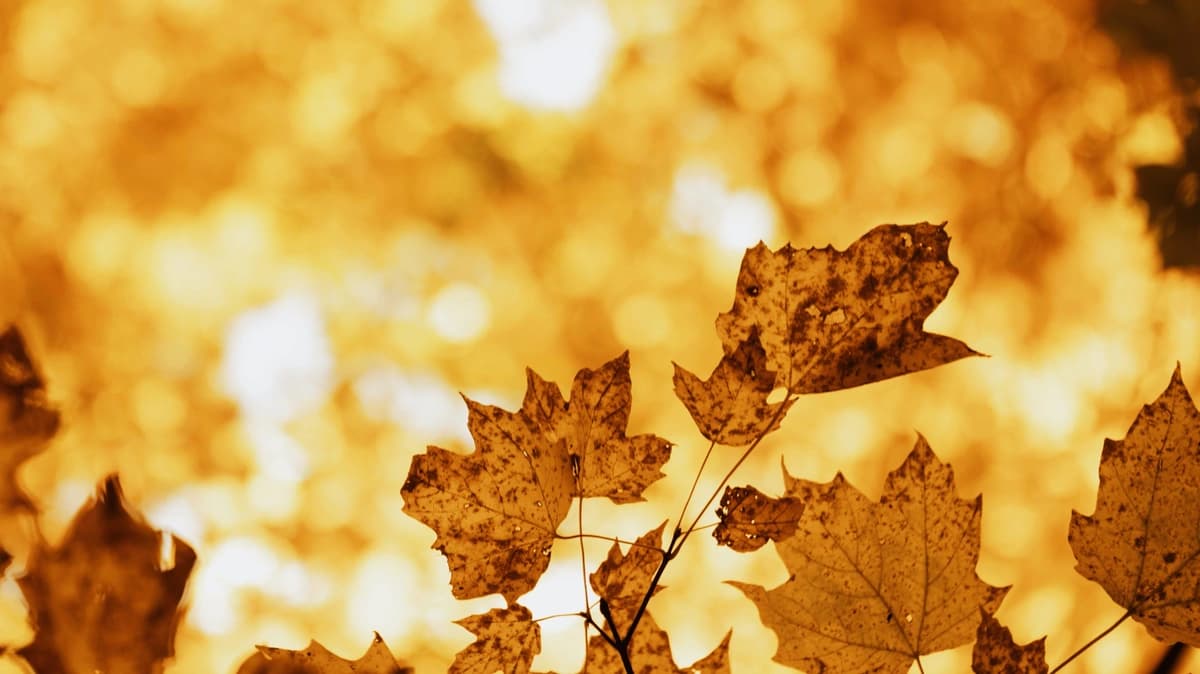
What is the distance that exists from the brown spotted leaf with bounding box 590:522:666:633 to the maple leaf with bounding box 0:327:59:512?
0.30m

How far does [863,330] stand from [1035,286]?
1.35 ft

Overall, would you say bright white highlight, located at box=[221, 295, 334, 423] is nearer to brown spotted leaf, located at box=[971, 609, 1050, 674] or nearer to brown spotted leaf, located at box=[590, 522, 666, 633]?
brown spotted leaf, located at box=[590, 522, 666, 633]

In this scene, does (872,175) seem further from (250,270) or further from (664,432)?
(250,270)

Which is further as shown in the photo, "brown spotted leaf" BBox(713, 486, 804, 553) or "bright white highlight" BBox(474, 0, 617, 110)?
"bright white highlight" BBox(474, 0, 617, 110)

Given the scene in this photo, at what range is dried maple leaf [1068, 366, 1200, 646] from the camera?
325 millimetres

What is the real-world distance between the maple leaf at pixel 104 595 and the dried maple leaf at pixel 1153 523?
14.8 inches

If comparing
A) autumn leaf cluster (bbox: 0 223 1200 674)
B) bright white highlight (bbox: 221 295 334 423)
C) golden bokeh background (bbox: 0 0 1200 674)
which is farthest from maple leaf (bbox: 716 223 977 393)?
bright white highlight (bbox: 221 295 334 423)

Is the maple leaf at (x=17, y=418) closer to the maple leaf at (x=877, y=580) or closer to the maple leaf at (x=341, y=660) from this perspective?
the maple leaf at (x=341, y=660)

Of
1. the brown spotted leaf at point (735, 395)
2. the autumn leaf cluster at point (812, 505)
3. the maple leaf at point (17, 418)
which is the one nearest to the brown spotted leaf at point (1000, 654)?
the autumn leaf cluster at point (812, 505)

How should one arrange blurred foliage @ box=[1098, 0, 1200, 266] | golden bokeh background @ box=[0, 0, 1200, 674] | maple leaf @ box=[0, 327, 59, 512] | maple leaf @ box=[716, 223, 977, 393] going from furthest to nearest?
blurred foliage @ box=[1098, 0, 1200, 266] → golden bokeh background @ box=[0, 0, 1200, 674] → maple leaf @ box=[0, 327, 59, 512] → maple leaf @ box=[716, 223, 977, 393]

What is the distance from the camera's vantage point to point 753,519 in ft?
1.06

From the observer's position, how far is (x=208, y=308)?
570mm

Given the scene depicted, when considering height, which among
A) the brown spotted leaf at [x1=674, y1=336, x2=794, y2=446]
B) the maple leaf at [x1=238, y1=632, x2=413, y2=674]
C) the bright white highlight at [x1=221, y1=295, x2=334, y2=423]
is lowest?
the maple leaf at [x1=238, y1=632, x2=413, y2=674]

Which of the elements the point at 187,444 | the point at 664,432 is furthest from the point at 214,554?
the point at 664,432
